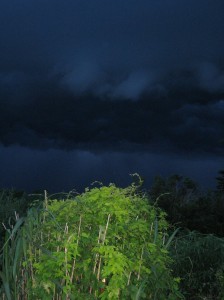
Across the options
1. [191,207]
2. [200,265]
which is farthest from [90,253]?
[191,207]

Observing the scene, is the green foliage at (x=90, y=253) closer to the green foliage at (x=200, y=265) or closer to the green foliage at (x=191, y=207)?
the green foliage at (x=200, y=265)

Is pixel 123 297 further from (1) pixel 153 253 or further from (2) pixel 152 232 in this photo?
(2) pixel 152 232

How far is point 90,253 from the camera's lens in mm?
6375

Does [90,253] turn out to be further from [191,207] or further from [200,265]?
[191,207]

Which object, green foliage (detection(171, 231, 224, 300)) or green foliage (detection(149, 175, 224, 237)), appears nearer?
green foliage (detection(171, 231, 224, 300))

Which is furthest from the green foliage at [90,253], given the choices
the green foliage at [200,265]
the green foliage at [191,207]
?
the green foliage at [191,207]

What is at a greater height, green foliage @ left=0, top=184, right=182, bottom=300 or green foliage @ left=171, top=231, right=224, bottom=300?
green foliage @ left=0, top=184, right=182, bottom=300

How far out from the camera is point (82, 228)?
6.71 metres

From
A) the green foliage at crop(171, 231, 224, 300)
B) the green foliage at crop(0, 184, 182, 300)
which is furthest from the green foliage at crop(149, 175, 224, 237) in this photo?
the green foliage at crop(0, 184, 182, 300)

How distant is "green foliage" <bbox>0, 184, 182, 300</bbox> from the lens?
6.04 meters

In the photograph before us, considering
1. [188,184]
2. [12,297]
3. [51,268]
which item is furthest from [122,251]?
[188,184]

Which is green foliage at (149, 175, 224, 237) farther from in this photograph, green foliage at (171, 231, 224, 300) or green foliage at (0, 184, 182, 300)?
green foliage at (0, 184, 182, 300)

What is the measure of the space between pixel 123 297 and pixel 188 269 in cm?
473

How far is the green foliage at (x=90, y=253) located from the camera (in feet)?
19.8
